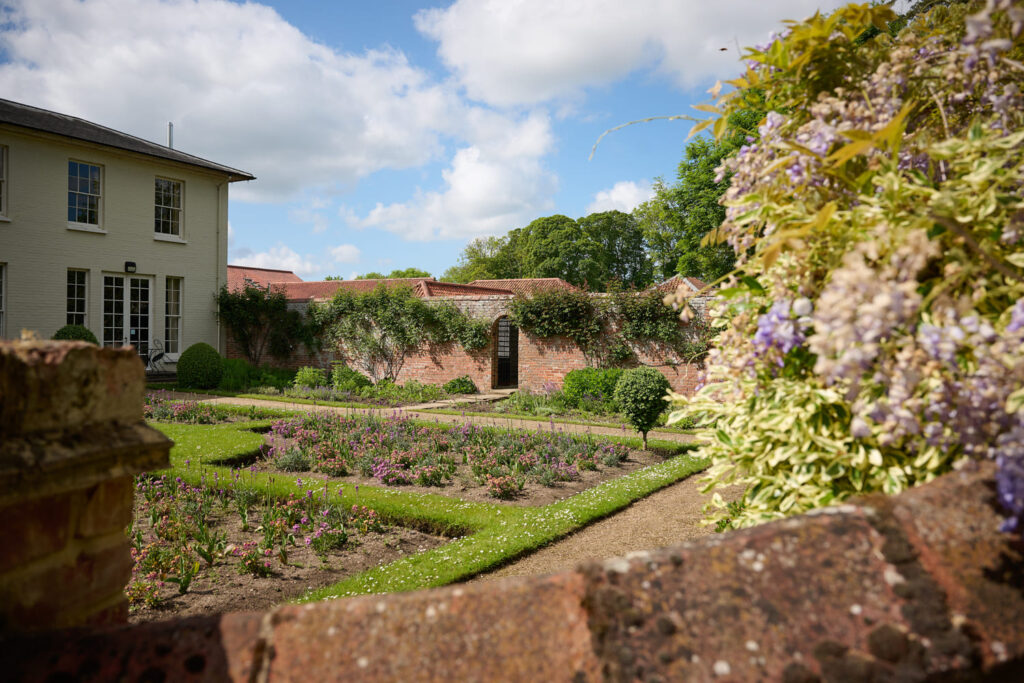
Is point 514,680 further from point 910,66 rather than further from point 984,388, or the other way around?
point 910,66

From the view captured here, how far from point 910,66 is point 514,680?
1997mm

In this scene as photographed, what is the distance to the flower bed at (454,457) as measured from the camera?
675 centimetres

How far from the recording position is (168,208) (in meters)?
17.8

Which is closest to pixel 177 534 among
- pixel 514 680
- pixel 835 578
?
pixel 514 680

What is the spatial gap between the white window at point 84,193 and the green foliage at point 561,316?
11.9m

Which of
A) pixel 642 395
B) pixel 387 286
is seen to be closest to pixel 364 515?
pixel 642 395

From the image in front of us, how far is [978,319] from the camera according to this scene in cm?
128

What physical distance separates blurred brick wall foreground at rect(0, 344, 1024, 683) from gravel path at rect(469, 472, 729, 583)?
3002 millimetres

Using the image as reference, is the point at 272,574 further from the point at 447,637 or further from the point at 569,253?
the point at 569,253

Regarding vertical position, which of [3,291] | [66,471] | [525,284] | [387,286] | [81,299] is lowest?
[66,471]

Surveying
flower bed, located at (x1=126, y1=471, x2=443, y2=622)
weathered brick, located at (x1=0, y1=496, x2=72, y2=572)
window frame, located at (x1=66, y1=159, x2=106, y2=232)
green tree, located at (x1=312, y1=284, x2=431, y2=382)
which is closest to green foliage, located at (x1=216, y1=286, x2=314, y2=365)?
green tree, located at (x1=312, y1=284, x2=431, y2=382)

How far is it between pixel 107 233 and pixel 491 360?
11145 millimetres

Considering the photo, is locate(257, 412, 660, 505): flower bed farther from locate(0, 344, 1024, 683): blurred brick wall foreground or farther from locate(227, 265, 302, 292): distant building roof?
locate(227, 265, 302, 292): distant building roof

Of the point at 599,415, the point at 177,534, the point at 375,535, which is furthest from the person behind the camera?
the point at 599,415
